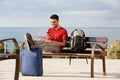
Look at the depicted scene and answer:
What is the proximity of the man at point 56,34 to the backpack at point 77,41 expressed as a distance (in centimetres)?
17

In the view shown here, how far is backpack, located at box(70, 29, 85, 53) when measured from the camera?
843 cm

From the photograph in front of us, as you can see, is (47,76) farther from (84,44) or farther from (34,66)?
(84,44)

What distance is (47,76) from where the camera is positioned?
8.38 m

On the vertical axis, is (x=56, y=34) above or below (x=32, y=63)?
above

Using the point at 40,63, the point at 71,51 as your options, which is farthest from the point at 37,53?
the point at 71,51

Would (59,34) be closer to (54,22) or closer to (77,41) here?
(54,22)

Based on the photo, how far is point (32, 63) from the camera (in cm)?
814

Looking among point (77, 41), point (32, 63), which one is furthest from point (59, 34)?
point (32, 63)

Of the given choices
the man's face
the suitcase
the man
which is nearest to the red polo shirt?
the man

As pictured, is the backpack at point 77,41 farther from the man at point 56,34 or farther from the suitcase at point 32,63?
the suitcase at point 32,63

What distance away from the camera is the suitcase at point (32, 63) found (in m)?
8.13

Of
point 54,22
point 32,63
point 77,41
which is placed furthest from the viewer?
point 77,41

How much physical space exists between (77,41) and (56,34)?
0.42m

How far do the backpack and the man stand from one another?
0.17 meters
